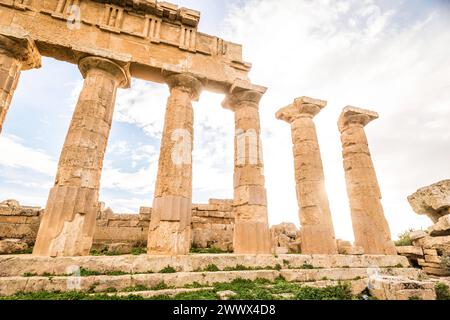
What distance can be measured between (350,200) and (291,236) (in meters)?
3.72

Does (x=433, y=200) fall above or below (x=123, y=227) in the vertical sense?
above

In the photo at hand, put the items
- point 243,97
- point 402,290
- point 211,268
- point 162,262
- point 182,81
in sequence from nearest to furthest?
point 402,290
point 162,262
point 211,268
point 182,81
point 243,97

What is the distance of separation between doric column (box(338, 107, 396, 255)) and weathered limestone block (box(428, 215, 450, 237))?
1705 millimetres

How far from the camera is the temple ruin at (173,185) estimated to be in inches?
240

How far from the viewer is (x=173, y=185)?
24.9ft

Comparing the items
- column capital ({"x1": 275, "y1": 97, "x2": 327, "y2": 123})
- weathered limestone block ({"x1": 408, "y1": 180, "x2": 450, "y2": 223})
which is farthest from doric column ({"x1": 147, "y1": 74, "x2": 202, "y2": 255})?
weathered limestone block ({"x1": 408, "y1": 180, "x2": 450, "y2": 223})

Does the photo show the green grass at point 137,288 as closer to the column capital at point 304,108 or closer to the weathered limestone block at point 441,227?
the column capital at point 304,108

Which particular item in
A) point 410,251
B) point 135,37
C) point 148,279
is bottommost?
point 148,279

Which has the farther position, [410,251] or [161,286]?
[410,251]

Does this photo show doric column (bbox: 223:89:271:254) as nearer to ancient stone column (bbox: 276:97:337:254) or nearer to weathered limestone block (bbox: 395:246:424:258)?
ancient stone column (bbox: 276:97:337:254)

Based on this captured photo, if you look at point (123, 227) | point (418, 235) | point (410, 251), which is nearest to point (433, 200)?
point (418, 235)

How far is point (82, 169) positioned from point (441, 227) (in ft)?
43.2

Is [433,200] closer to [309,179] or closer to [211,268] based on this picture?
[309,179]

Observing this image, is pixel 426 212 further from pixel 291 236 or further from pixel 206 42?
pixel 206 42
